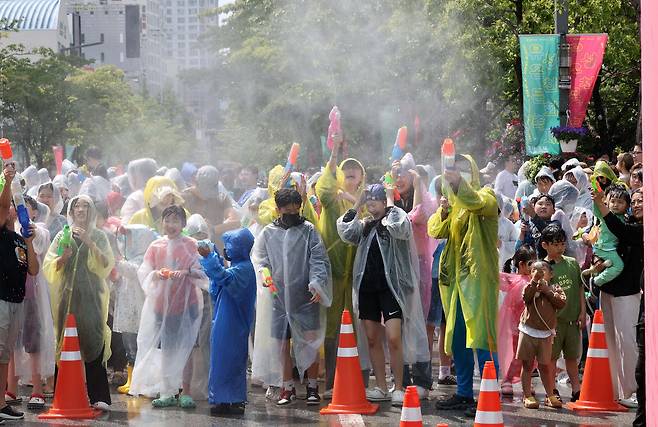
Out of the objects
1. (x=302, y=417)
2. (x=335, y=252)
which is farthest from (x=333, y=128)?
(x=302, y=417)

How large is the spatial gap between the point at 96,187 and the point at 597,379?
5.97m

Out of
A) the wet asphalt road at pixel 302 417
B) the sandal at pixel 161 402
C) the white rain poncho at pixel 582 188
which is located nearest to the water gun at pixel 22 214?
the wet asphalt road at pixel 302 417

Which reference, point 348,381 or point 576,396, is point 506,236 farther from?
point 348,381

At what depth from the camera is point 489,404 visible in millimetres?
7117

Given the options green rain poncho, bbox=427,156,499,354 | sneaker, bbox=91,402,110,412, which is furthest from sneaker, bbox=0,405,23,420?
green rain poncho, bbox=427,156,499,354

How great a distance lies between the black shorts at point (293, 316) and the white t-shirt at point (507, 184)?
7.79 meters

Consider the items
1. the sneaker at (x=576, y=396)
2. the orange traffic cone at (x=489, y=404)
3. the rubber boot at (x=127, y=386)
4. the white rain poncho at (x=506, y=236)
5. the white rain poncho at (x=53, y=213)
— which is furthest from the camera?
the white rain poncho at (x=506, y=236)

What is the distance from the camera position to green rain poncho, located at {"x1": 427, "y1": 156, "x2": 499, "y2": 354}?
967 centimetres

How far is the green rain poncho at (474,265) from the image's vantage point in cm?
967

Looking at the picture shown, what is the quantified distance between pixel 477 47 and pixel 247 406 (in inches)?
606

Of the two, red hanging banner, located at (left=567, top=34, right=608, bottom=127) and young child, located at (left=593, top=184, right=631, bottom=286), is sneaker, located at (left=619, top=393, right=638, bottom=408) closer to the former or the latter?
young child, located at (left=593, top=184, right=631, bottom=286)

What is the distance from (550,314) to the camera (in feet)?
32.7

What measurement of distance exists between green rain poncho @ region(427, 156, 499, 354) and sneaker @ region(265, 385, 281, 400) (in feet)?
4.83

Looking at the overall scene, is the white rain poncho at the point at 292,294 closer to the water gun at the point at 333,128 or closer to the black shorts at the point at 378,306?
the black shorts at the point at 378,306
